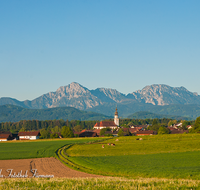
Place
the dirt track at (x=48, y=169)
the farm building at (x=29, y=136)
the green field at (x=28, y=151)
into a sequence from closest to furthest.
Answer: the dirt track at (x=48, y=169)
the green field at (x=28, y=151)
the farm building at (x=29, y=136)

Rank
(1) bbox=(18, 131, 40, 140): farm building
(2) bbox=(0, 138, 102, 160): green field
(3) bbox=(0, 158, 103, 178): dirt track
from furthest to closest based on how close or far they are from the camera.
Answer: (1) bbox=(18, 131, 40, 140): farm building, (2) bbox=(0, 138, 102, 160): green field, (3) bbox=(0, 158, 103, 178): dirt track

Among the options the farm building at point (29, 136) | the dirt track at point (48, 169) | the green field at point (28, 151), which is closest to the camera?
the dirt track at point (48, 169)

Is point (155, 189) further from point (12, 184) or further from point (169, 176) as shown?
point (169, 176)

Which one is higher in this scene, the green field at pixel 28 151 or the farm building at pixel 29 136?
the green field at pixel 28 151

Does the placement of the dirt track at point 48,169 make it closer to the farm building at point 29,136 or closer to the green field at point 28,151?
the green field at point 28,151

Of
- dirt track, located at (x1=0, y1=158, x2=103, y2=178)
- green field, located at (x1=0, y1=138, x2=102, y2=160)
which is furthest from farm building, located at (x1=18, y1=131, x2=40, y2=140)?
dirt track, located at (x1=0, y1=158, x2=103, y2=178)

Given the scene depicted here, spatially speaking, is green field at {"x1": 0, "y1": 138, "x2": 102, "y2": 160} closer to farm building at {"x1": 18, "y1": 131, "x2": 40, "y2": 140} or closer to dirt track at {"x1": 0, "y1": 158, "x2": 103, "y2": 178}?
dirt track at {"x1": 0, "y1": 158, "x2": 103, "y2": 178}

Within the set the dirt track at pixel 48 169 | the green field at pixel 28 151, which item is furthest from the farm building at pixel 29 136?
the dirt track at pixel 48 169

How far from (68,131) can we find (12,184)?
408 ft

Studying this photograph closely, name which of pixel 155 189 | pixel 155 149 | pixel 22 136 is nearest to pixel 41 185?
pixel 155 189

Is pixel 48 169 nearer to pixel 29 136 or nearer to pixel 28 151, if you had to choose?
pixel 28 151

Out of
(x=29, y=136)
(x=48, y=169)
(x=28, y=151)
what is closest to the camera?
(x=48, y=169)

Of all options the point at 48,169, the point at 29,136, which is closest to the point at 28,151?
the point at 48,169

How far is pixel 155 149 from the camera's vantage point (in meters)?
61.1
